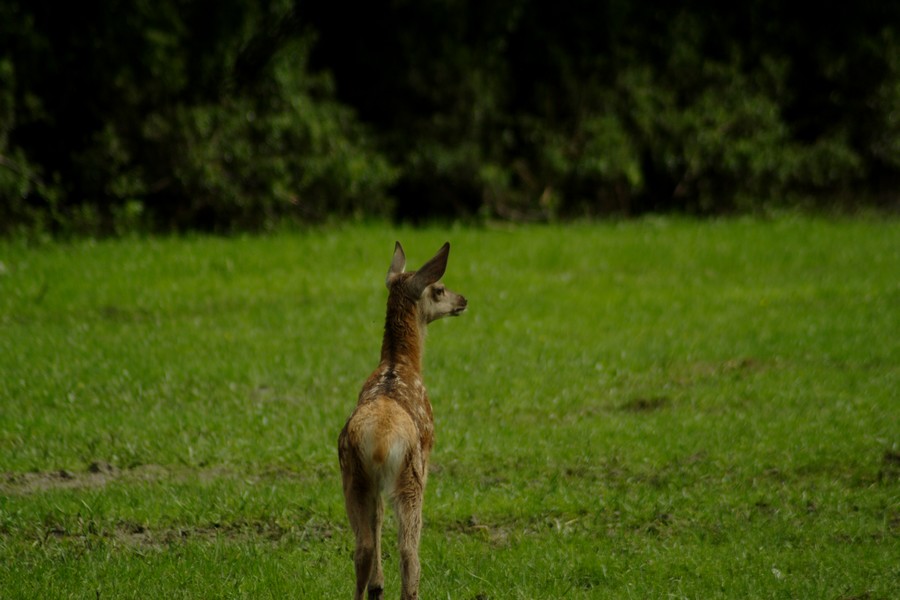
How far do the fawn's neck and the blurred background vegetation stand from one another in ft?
38.3

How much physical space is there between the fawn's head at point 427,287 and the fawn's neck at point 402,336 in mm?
59

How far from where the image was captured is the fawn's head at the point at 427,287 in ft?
23.2

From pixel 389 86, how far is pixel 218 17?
391cm

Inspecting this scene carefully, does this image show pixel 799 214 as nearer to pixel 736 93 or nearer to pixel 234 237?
pixel 736 93

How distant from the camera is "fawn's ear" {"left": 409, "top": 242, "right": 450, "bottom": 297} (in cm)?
701

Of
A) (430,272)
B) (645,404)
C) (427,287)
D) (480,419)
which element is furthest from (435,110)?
(430,272)

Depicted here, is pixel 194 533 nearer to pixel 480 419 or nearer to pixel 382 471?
pixel 382 471

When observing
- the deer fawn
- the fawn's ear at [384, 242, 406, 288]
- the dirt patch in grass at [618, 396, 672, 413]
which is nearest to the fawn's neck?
the fawn's ear at [384, 242, 406, 288]

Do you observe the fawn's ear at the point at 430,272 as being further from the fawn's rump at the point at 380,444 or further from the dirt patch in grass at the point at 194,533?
the dirt patch in grass at the point at 194,533

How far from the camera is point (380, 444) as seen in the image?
5.97 metres

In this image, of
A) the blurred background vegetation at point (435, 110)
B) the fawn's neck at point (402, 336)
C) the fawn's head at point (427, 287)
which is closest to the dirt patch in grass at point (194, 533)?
the fawn's neck at point (402, 336)

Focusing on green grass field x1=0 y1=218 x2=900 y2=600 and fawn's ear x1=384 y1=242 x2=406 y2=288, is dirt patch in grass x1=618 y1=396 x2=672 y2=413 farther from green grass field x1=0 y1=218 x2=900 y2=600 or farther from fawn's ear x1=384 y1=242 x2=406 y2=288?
fawn's ear x1=384 y1=242 x2=406 y2=288

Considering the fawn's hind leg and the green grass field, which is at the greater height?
the fawn's hind leg

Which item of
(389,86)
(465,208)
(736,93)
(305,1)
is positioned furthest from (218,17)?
(736,93)
